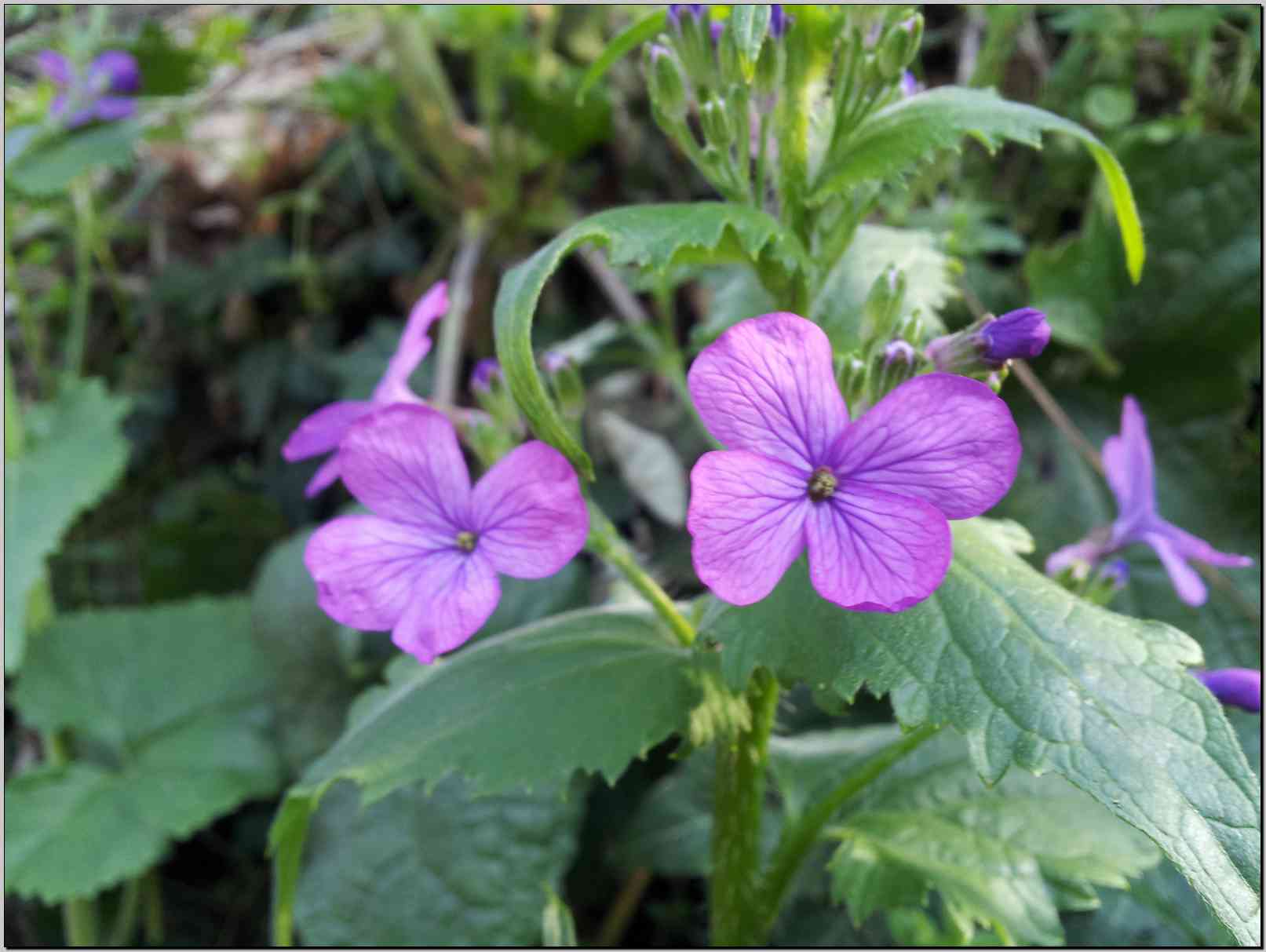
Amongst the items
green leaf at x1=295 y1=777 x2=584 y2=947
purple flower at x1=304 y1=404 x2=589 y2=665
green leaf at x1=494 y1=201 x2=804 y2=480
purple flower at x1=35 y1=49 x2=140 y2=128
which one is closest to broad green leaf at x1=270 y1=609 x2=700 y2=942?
purple flower at x1=304 y1=404 x2=589 y2=665

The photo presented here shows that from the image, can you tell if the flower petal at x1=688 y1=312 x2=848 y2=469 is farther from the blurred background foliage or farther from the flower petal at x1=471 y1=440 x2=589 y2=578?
the blurred background foliage

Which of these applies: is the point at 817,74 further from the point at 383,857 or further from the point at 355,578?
the point at 383,857

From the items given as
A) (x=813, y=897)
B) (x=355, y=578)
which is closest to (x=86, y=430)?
(x=355, y=578)

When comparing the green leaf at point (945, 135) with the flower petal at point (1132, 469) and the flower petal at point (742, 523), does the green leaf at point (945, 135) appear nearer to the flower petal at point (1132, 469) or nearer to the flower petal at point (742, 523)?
the flower petal at point (1132, 469)

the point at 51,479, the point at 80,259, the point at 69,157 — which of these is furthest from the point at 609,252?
the point at 80,259

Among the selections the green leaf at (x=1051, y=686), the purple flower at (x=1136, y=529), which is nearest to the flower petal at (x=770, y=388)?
the green leaf at (x=1051, y=686)
